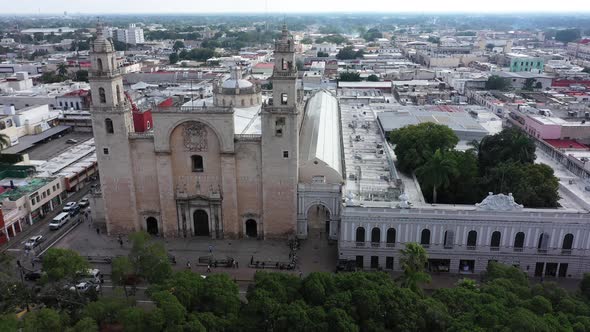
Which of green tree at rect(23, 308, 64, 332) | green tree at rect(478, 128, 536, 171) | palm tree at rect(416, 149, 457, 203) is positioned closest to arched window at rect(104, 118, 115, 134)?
green tree at rect(23, 308, 64, 332)

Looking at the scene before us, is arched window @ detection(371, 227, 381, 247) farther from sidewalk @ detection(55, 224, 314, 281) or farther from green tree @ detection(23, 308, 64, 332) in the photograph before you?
green tree @ detection(23, 308, 64, 332)

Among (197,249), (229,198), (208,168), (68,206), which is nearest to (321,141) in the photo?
(229,198)

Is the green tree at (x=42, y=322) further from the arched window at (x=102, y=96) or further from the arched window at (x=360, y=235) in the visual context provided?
the arched window at (x=360, y=235)

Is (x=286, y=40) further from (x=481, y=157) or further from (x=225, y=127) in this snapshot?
(x=481, y=157)

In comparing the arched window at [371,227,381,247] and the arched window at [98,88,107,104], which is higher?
the arched window at [98,88,107,104]

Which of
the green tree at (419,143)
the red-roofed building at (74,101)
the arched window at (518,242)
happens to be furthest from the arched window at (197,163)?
the red-roofed building at (74,101)

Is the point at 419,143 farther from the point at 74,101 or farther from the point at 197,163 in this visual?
the point at 74,101
